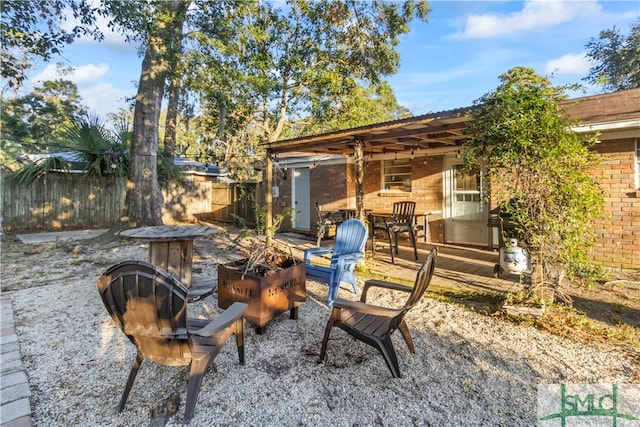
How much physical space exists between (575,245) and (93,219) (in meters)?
13.4

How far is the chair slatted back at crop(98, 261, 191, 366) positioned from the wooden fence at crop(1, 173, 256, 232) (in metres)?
8.36

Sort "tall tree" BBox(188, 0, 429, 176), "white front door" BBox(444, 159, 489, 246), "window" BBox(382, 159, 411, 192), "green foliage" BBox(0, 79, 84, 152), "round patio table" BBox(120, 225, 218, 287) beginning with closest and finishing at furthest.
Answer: "round patio table" BBox(120, 225, 218, 287) < "white front door" BBox(444, 159, 489, 246) < "window" BBox(382, 159, 411, 192) < "tall tree" BBox(188, 0, 429, 176) < "green foliage" BBox(0, 79, 84, 152)

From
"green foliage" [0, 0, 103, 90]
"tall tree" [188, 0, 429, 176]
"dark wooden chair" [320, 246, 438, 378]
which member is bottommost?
"dark wooden chair" [320, 246, 438, 378]

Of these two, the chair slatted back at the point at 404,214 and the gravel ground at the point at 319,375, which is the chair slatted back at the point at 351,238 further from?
the chair slatted back at the point at 404,214

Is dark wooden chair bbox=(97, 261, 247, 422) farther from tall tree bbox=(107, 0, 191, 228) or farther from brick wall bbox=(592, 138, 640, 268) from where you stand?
tall tree bbox=(107, 0, 191, 228)

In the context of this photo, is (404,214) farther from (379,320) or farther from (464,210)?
(379,320)

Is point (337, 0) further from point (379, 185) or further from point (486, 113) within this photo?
point (486, 113)

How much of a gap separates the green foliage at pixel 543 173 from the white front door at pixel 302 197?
709 centimetres

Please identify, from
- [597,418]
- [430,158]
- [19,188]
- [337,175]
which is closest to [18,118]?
[19,188]

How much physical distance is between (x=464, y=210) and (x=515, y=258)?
394 centimetres

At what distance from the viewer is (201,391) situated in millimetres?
2229

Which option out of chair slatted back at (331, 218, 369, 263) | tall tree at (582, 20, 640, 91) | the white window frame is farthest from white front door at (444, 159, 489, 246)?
tall tree at (582, 20, 640, 91)

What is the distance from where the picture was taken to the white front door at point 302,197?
10.1m

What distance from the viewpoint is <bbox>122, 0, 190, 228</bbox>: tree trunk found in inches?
302
